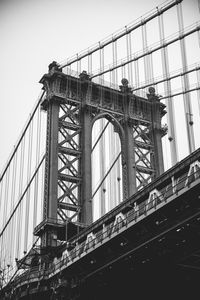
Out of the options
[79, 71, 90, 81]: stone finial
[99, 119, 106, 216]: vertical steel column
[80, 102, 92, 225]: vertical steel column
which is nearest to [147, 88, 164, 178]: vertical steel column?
[99, 119, 106, 216]: vertical steel column

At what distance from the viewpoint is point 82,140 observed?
58312 millimetres

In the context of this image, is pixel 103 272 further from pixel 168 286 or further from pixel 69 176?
pixel 69 176

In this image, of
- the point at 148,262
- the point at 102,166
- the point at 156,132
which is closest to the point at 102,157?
the point at 102,166

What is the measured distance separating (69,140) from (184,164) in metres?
24.8

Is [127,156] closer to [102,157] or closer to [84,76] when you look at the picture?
[102,157]

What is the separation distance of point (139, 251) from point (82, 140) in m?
23.3

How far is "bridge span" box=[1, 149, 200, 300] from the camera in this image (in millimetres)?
33000

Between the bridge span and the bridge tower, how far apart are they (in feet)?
19.3

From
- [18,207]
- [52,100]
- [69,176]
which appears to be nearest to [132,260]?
[69,176]

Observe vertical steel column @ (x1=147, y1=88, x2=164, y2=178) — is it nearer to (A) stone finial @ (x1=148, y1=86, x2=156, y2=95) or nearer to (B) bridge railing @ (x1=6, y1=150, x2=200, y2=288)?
(A) stone finial @ (x1=148, y1=86, x2=156, y2=95)

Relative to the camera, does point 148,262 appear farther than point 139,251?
Yes

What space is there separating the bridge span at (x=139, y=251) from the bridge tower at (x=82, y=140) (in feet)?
19.3

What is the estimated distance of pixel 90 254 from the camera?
40.5 meters

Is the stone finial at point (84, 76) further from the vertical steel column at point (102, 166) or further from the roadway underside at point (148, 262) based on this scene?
the roadway underside at point (148, 262)
